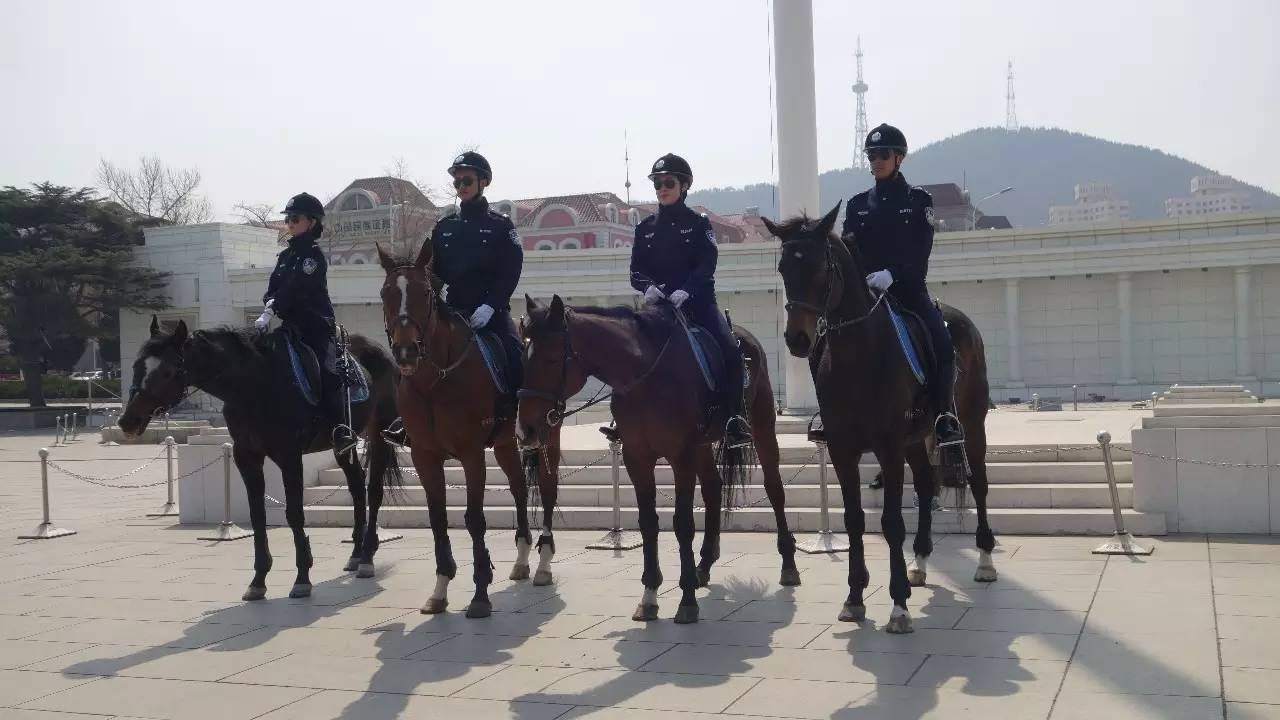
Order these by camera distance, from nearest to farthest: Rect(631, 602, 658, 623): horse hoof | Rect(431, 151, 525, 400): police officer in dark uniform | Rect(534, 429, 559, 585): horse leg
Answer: Rect(631, 602, 658, 623): horse hoof < Rect(431, 151, 525, 400): police officer in dark uniform < Rect(534, 429, 559, 585): horse leg

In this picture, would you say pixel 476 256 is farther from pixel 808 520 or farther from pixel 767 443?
pixel 808 520

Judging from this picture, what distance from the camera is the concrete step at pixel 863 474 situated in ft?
42.5

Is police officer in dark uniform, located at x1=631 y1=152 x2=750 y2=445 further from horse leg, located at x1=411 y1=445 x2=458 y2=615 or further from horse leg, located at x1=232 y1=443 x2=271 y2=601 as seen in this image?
horse leg, located at x1=232 y1=443 x2=271 y2=601

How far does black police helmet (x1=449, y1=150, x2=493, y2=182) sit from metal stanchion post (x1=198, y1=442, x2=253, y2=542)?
6376 mm

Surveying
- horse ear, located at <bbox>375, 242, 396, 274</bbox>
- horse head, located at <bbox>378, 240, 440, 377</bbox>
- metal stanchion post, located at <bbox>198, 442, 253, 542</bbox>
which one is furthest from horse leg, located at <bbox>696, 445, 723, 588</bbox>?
metal stanchion post, located at <bbox>198, 442, 253, 542</bbox>

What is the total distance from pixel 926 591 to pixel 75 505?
594 inches

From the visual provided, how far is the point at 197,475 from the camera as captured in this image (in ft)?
49.5

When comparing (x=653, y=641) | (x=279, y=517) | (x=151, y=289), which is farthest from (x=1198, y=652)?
(x=151, y=289)

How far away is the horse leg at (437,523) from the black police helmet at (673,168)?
9.52ft

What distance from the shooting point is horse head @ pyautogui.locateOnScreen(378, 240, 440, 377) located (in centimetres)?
808

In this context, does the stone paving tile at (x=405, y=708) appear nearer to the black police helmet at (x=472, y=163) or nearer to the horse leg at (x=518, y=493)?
the horse leg at (x=518, y=493)

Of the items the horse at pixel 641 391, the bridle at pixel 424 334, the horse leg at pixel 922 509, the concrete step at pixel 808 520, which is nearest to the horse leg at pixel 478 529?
the bridle at pixel 424 334

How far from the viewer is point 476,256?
31.3 ft

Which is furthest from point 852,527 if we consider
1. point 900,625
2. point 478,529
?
point 478,529
